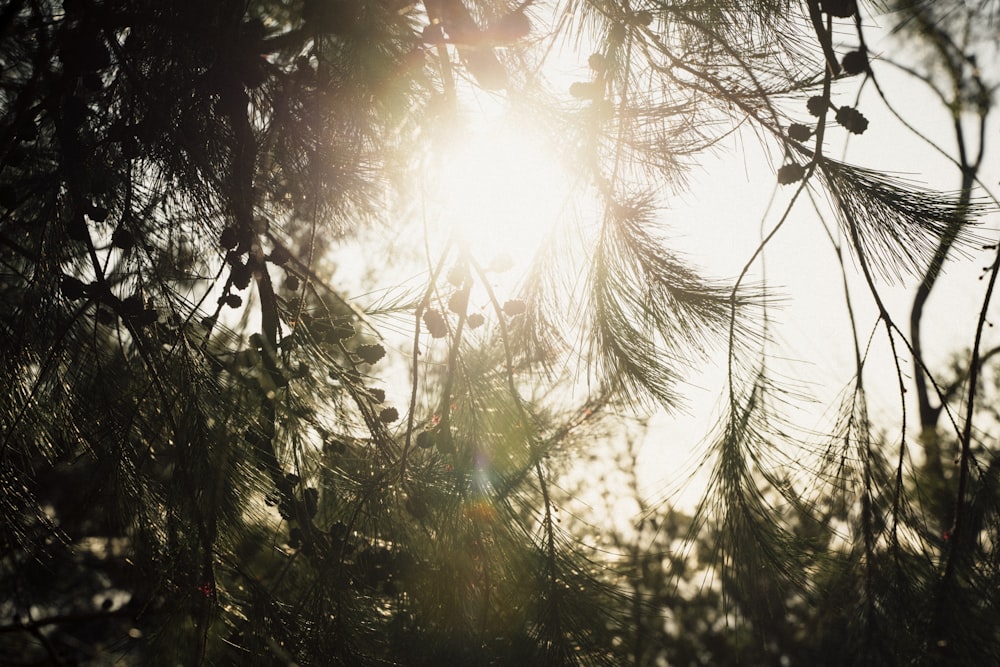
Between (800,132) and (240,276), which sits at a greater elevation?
(800,132)

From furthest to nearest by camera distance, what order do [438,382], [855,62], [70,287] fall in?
[438,382], [70,287], [855,62]

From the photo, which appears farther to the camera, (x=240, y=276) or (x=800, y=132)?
(x=240, y=276)

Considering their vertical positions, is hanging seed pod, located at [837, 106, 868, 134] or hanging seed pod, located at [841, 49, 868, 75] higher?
hanging seed pod, located at [841, 49, 868, 75]

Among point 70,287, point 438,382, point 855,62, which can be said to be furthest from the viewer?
point 438,382

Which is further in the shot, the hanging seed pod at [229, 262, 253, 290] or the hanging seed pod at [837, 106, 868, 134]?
the hanging seed pod at [229, 262, 253, 290]

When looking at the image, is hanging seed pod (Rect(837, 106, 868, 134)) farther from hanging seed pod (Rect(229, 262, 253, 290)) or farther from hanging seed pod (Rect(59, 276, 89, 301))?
hanging seed pod (Rect(59, 276, 89, 301))

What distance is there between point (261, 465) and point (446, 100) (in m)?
0.68

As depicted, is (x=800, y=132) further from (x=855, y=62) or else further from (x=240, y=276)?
(x=240, y=276)

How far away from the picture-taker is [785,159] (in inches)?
37.8

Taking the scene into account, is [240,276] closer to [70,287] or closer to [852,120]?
[70,287]

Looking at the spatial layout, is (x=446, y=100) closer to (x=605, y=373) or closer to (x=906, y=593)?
(x=605, y=373)

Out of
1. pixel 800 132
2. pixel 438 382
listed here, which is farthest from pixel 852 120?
pixel 438 382

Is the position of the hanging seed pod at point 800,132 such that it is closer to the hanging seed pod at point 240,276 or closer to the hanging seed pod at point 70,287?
the hanging seed pod at point 240,276

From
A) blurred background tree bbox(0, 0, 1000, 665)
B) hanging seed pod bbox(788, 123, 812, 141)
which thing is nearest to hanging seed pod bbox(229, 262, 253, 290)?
blurred background tree bbox(0, 0, 1000, 665)
